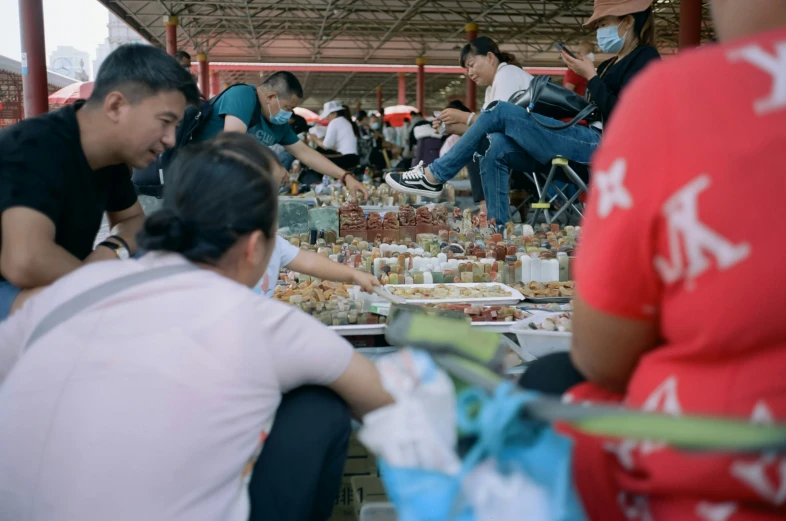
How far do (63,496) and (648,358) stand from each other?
37.4 inches

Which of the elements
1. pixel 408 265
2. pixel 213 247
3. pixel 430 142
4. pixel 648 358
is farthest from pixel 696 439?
pixel 430 142

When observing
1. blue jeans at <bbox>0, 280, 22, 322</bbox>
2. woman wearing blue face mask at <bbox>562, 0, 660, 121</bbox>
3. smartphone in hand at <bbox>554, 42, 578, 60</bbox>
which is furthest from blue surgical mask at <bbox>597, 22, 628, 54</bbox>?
blue jeans at <bbox>0, 280, 22, 322</bbox>

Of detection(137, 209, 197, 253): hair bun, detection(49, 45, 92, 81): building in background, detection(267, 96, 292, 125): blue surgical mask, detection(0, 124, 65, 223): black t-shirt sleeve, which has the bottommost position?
detection(137, 209, 197, 253): hair bun

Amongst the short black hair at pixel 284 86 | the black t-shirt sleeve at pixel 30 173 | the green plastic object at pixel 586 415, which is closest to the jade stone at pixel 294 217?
the short black hair at pixel 284 86

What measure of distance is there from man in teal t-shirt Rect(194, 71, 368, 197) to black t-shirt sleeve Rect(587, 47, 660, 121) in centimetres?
156

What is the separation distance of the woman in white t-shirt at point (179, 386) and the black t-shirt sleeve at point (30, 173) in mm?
511

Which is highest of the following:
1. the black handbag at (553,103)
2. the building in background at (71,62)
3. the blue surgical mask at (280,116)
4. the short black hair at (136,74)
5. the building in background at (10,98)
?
the building in background at (71,62)

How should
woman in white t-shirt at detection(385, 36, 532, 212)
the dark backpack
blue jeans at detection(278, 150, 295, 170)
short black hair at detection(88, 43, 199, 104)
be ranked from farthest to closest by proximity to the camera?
blue jeans at detection(278, 150, 295, 170)
woman in white t-shirt at detection(385, 36, 532, 212)
the dark backpack
short black hair at detection(88, 43, 199, 104)

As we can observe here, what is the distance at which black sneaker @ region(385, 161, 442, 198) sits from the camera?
493 cm

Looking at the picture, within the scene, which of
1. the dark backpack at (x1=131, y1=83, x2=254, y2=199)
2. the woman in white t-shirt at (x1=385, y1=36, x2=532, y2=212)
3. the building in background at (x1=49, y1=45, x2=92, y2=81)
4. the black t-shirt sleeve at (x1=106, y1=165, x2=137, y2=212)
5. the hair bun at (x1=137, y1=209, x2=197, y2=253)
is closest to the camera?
the hair bun at (x1=137, y1=209, x2=197, y2=253)

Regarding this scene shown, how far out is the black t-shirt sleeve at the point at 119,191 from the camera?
2.29 metres

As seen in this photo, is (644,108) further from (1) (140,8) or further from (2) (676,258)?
(1) (140,8)

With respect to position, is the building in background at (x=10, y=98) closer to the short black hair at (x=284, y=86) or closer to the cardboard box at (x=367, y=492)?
the short black hair at (x=284, y=86)

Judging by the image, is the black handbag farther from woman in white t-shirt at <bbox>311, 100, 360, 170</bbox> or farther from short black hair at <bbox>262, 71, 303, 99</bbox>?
woman in white t-shirt at <bbox>311, 100, 360, 170</bbox>
